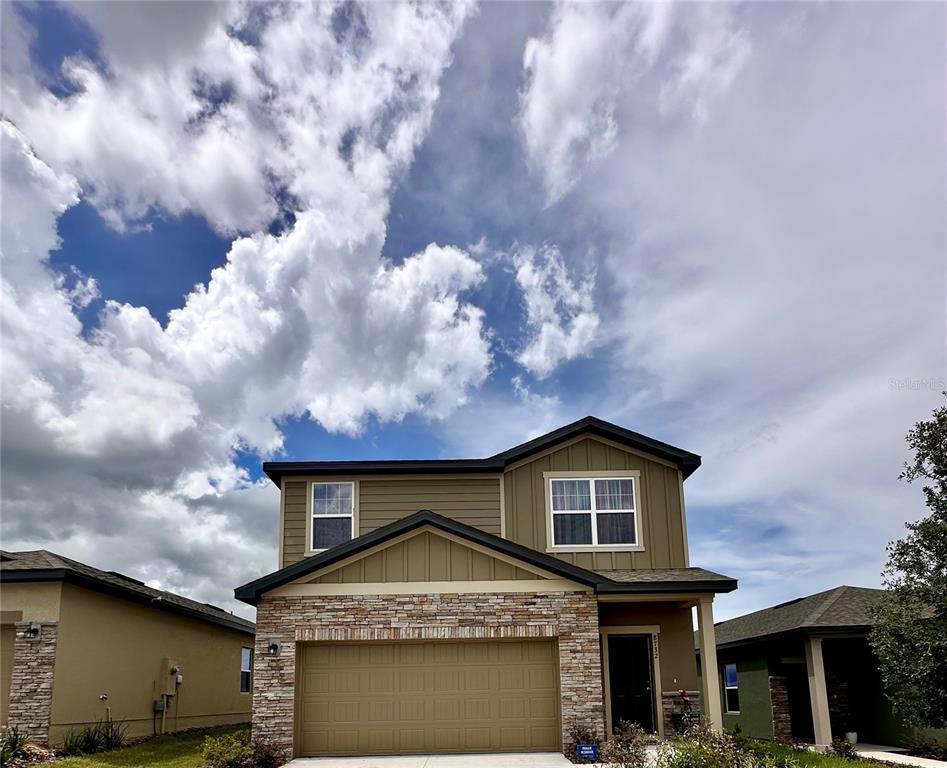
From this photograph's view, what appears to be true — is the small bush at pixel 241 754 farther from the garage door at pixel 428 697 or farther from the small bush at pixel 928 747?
the small bush at pixel 928 747

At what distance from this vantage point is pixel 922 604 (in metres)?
15.0

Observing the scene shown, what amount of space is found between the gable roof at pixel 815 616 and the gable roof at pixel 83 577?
14123 mm

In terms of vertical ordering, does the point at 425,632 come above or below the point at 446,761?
above

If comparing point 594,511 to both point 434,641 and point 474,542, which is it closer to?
point 474,542

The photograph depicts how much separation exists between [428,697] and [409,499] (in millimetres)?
4665

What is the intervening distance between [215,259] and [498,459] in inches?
291

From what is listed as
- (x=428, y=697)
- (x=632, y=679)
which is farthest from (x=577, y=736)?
(x=632, y=679)

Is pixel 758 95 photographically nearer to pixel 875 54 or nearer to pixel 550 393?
pixel 875 54

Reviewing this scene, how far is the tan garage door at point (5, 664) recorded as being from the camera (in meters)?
15.2

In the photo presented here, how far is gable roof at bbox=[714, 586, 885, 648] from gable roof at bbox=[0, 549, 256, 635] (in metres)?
14.1

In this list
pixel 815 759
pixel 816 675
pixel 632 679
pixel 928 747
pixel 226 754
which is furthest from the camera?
pixel 816 675

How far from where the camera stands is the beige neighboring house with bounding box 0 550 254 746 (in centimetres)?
1527

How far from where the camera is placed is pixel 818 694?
17703mm

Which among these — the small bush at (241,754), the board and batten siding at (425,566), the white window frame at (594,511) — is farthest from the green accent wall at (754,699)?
the small bush at (241,754)
